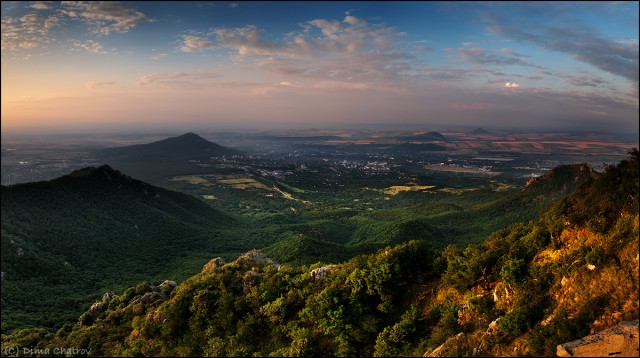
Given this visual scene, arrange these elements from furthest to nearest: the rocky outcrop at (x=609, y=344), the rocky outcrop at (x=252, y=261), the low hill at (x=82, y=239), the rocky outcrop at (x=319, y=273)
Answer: the low hill at (x=82, y=239) < the rocky outcrop at (x=252, y=261) < the rocky outcrop at (x=319, y=273) < the rocky outcrop at (x=609, y=344)

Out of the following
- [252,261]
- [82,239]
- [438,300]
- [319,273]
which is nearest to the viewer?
[438,300]

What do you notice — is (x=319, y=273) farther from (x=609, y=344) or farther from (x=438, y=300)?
(x=609, y=344)

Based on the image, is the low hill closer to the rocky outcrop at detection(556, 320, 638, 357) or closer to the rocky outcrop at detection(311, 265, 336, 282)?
the rocky outcrop at detection(311, 265, 336, 282)

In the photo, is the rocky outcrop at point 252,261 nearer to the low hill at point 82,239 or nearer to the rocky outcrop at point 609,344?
the rocky outcrop at point 609,344

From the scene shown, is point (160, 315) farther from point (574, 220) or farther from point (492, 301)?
point (574, 220)

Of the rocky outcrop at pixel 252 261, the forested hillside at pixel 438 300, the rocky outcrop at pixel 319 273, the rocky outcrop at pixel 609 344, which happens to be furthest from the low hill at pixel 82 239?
the rocky outcrop at pixel 609 344

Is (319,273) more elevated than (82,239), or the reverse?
(319,273)

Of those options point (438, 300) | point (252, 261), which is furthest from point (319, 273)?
point (252, 261)

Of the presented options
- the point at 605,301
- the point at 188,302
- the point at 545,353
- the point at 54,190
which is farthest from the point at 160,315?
the point at 54,190
